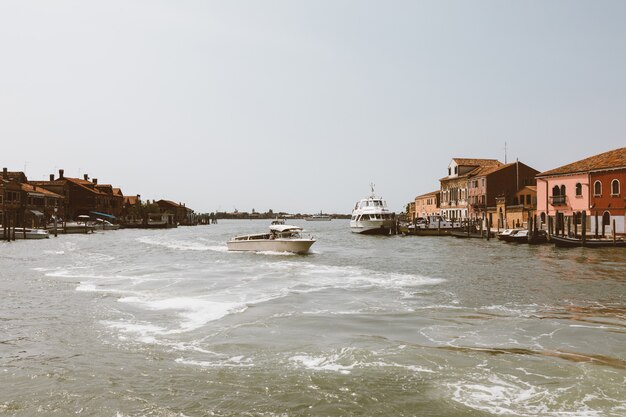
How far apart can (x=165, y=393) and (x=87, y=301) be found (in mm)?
10159

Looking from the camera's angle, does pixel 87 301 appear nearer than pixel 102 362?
No

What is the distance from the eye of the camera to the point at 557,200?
49.1 metres

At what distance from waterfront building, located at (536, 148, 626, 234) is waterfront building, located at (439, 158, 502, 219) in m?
22.7

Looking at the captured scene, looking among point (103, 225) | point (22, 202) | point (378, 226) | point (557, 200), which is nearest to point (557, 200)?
point (557, 200)

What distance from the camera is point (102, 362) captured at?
9.79 m

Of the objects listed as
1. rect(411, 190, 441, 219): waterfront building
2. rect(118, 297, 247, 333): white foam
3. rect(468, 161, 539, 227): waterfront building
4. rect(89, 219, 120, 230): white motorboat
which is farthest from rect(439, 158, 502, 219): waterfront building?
rect(118, 297, 247, 333): white foam

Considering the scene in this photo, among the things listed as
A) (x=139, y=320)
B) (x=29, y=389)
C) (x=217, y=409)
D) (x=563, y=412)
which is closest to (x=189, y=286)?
(x=139, y=320)

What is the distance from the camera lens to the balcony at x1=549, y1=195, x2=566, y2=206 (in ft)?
159

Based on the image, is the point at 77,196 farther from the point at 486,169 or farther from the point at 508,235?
the point at 508,235

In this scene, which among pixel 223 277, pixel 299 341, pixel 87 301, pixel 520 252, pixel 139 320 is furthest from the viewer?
pixel 520 252

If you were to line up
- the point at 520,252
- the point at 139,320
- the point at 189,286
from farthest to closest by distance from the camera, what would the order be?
1. the point at 520,252
2. the point at 189,286
3. the point at 139,320

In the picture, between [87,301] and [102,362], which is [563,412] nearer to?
[102,362]

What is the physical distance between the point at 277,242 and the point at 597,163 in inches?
1167

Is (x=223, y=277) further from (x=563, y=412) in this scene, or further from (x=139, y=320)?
(x=563, y=412)
